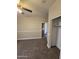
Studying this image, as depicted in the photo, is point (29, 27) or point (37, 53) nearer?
point (37, 53)

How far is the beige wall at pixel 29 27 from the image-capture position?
952 centimetres

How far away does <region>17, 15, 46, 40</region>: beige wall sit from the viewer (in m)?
9.52

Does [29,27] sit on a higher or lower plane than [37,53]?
higher

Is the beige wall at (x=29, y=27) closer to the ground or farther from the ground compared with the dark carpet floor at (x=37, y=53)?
farther from the ground

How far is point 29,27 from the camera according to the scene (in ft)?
32.9

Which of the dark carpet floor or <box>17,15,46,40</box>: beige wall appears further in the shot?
<box>17,15,46,40</box>: beige wall

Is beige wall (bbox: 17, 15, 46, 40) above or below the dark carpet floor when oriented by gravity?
above

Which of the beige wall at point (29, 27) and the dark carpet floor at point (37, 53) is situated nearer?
the dark carpet floor at point (37, 53)
